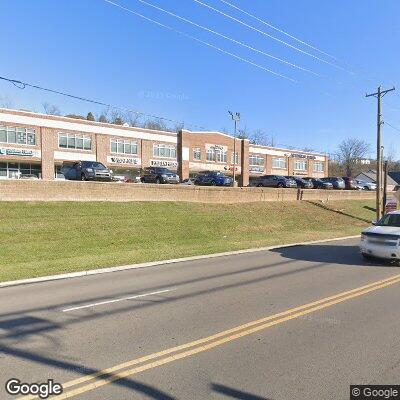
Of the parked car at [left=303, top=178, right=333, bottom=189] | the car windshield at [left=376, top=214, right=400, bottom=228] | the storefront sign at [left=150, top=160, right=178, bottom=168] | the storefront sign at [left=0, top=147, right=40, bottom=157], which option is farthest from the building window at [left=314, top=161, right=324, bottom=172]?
the car windshield at [left=376, top=214, right=400, bottom=228]

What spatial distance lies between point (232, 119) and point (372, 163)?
4119 inches

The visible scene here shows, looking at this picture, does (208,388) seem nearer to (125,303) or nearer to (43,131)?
(125,303)

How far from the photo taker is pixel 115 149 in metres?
57.8

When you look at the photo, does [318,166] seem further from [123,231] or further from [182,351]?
[182,351]

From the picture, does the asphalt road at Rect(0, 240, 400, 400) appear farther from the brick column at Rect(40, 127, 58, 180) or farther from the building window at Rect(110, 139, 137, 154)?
the building window at Rect(110, 139, 137, 154)

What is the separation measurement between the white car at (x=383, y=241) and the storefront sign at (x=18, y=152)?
1778 inches

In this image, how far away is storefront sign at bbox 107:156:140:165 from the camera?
187 ft

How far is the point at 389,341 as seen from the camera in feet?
18.0

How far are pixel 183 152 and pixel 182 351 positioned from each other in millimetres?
60694

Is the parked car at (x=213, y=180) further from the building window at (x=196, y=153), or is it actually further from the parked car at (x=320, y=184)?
the building window at (x=196, y=153)

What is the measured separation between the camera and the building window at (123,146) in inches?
2272

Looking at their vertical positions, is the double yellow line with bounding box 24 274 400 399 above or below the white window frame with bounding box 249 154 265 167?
below

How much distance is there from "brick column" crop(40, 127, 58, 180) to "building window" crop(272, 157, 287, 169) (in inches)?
1751

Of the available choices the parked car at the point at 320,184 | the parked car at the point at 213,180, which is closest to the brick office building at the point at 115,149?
the parked car at the point at 213,180
